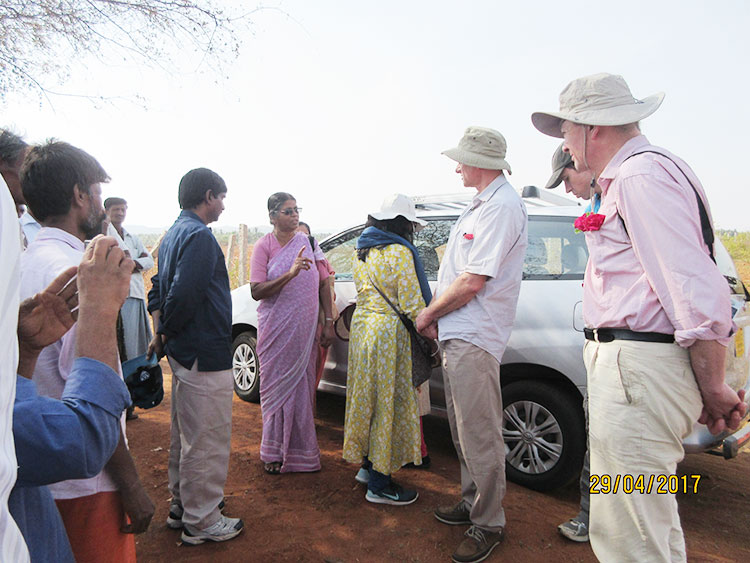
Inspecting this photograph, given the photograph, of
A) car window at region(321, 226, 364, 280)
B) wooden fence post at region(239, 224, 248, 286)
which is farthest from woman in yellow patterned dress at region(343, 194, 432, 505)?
wooden fence post at region(239, 224, 248, 286)

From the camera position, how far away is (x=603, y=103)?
5.74 feet

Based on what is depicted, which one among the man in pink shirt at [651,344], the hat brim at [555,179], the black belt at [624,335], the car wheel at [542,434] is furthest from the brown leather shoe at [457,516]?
the hat brim at [555,179]

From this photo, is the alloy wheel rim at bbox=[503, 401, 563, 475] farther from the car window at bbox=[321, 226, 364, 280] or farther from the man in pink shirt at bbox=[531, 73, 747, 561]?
the car window at bbox=[321, 226, 364, 280]

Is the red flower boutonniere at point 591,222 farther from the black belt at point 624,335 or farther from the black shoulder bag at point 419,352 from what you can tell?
the black shoulder bag at point 419,352

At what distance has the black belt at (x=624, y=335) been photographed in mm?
1556

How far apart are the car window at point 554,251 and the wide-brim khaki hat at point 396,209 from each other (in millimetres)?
927

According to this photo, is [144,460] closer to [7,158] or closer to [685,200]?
[7,158]

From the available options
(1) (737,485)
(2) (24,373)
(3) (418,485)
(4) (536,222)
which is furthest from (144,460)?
(1) (737,485)

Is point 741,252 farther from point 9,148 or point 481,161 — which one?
point 9,148

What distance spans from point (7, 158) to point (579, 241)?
10.6 ft

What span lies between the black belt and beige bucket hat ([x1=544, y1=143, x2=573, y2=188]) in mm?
1044

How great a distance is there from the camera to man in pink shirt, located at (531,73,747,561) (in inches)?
58.5

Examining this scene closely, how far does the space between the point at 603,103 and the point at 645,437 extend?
108 cm
